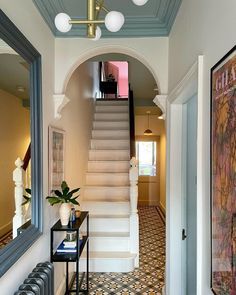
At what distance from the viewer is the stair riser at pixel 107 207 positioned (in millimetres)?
4410

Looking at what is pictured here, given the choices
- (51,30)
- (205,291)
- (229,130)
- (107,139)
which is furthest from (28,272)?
(107,139)

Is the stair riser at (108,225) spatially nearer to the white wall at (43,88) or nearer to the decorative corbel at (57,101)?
the white wall at (43,88)

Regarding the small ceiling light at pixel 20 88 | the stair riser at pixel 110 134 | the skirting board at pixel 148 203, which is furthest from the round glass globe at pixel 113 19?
the skirting board at pixel 148 203

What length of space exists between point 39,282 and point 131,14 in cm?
230

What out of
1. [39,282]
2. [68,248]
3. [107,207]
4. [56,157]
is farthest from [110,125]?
[39,282]

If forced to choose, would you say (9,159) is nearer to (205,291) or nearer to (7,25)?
(7,25)

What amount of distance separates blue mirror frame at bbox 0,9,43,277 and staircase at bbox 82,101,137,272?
5.92 ft

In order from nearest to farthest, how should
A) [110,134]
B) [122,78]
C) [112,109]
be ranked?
[110,134] → [112,109] → [122,78]

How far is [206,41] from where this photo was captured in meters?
1.42

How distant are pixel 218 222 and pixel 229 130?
409 millimetres

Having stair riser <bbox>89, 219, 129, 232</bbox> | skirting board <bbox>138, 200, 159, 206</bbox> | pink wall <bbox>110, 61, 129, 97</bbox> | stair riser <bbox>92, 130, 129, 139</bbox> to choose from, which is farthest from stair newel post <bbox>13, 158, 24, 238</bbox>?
pink wall <bbox>110, 61, 129, 97</bbox>

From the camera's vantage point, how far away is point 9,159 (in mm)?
1671

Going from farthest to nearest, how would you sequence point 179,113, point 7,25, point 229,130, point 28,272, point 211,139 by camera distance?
point 179,113 < point 28,272 < point 7,25 < point 211,139 < point 229,130

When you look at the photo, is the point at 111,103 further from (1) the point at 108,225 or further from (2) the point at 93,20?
(2) the point at 93,20
